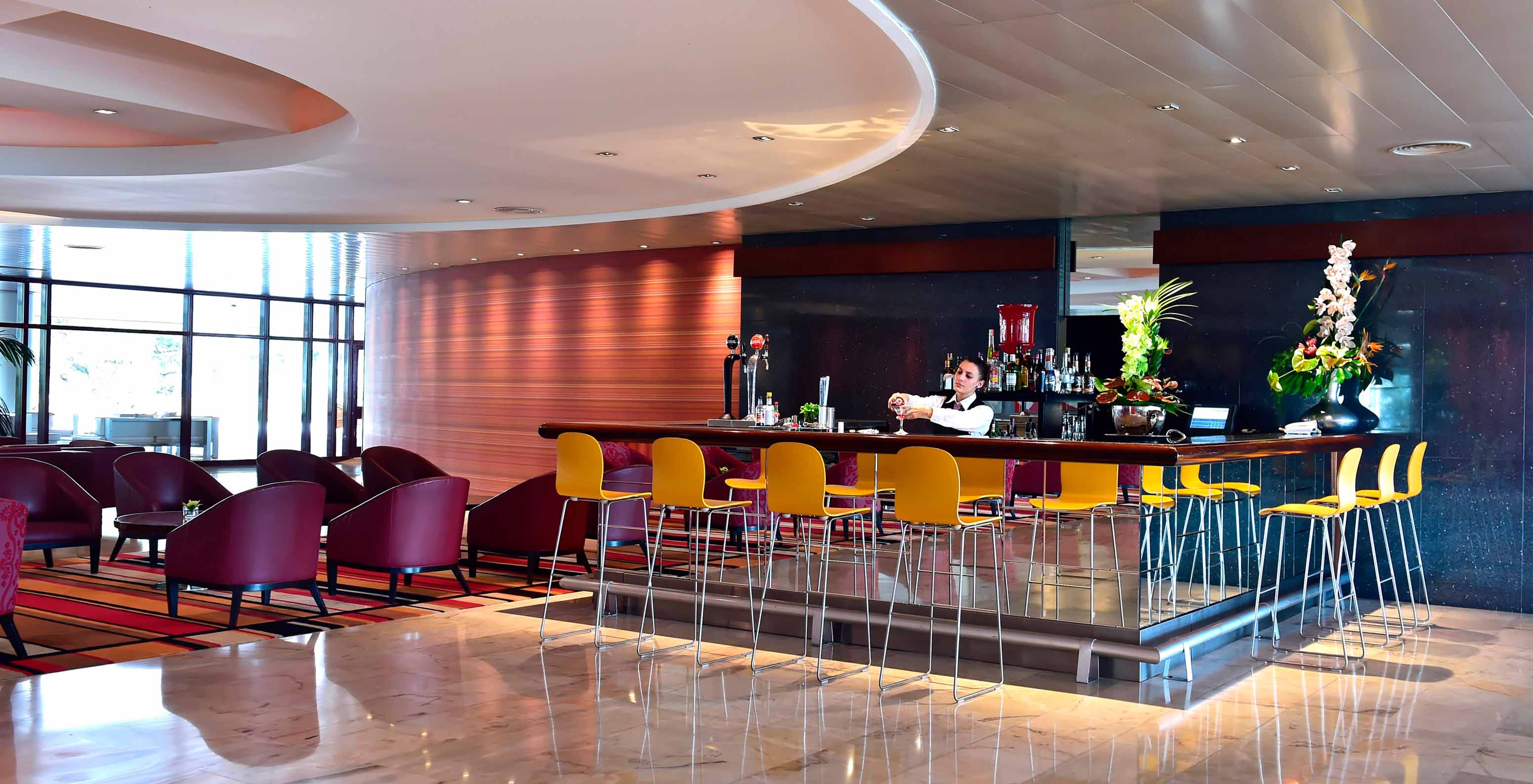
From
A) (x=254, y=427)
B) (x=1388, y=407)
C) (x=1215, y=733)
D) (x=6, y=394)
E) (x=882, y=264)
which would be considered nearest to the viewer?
(x=1215, y=733)

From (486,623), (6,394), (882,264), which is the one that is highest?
(882,264)

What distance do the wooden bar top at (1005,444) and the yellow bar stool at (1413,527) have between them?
1.32ft

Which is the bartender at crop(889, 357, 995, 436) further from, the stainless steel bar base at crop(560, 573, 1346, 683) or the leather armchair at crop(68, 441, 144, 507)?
the leather armchair at crop(68, 441, 144, 507)

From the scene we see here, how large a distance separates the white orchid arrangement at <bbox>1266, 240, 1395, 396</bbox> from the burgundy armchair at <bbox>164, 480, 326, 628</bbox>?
21.5 ft

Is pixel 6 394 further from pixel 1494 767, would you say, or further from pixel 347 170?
pixel 1494 767

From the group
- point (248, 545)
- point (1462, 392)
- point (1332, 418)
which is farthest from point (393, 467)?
point (1462, 392)

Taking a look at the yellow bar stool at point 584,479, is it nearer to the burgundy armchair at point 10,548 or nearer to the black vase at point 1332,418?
the burgundy armchair at point 10,548

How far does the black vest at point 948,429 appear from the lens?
255 inches

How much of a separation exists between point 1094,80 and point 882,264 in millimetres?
5132

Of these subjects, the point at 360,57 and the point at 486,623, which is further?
the point at 486,623

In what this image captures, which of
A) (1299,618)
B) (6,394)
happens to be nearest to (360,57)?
(1299,618)

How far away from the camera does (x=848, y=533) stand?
11.3 m

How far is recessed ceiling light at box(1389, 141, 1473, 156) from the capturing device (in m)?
6.62

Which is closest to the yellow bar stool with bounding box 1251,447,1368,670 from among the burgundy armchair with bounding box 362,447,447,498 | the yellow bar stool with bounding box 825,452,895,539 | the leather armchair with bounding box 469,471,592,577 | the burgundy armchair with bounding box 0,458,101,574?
the yellow bar stool with bounding box 825,452,895,539
